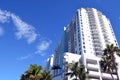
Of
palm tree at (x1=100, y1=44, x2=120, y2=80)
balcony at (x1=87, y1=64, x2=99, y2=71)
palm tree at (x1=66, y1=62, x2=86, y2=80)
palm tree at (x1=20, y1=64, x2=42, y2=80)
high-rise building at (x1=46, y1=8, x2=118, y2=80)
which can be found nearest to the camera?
palm tree at (x1=20, y1=64, x2=42, y2=80)

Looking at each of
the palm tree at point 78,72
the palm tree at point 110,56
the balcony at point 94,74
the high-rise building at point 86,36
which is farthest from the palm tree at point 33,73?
the high-rise building at point 86,36

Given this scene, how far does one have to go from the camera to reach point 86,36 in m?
162

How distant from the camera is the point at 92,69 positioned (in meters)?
101

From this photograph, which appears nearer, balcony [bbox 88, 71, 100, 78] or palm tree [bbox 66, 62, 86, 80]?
palm tree [bbox 66, 62, 86, 80]

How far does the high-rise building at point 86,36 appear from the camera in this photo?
506ft

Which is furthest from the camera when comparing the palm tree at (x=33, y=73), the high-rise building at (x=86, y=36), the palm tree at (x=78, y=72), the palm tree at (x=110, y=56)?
the high-rise building at (x=86, y=36)

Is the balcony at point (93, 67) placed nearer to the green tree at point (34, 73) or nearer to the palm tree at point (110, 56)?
the palm tree at point (110, 56)

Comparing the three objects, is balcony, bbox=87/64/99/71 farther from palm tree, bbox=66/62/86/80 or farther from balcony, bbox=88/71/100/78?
palm tree, bbox=66/62/86/80

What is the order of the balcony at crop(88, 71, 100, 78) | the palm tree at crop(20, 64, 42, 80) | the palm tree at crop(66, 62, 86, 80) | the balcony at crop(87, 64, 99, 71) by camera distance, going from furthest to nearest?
1. the balcony at crop(87, 64, 99, 71)
2. the balcony at crop(88, 71, 100, 78)
3. the palm tree at crop(66, 62, 86, 80)
4. the palm tree at crop(20, 64, 42, 80)

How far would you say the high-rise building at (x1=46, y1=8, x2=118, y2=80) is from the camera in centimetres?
15438

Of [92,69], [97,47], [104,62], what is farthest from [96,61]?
[97,47]

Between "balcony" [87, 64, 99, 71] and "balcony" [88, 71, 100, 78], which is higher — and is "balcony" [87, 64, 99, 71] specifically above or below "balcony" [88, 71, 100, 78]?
above

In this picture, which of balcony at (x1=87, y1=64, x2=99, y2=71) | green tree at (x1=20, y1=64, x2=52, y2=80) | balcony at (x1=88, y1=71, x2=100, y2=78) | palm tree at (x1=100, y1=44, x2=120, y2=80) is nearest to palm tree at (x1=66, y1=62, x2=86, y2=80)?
palm tree at (x1=100, y1=44, x2=120, y2=80)

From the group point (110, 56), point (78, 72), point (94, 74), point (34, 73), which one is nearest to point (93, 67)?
point (94, 74)
